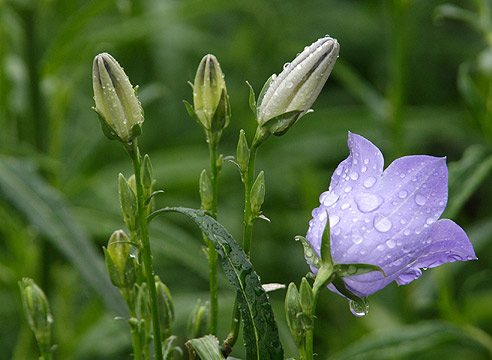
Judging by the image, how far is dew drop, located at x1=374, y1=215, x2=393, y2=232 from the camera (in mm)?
737

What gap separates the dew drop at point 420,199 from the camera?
0.74m

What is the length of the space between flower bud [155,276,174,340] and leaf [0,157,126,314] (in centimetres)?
43

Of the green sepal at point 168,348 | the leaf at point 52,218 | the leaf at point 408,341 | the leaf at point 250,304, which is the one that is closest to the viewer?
the leaf at point 250,304

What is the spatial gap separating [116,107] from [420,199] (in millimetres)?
350

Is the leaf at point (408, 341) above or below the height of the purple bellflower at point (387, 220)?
below

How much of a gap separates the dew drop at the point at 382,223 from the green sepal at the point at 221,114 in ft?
0.69

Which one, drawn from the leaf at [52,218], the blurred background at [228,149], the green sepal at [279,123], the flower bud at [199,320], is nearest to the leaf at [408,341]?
the blurred background at [228,149]

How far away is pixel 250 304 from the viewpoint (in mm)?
675

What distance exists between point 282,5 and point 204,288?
1.49 m

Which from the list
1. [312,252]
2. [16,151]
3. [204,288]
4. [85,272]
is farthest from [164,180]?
[312,252]

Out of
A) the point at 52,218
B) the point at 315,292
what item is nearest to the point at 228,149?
the point at 52,218

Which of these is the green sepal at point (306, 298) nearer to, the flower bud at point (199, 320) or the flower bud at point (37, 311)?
the flower bud at point (199, 320)

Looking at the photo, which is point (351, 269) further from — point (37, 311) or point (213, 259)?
point (37, 311)

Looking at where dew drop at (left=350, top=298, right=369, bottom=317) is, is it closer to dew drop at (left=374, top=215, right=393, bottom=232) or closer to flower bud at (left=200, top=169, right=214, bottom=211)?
dew drop at (left=374, top=215, right=393, bottom=232)
